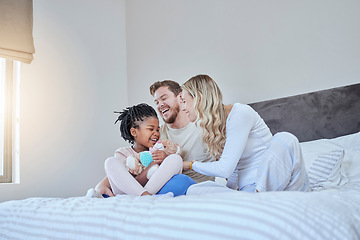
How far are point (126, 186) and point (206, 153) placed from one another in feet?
2.65

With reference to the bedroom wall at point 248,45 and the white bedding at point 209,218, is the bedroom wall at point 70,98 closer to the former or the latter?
the bedroom wall at point 248,45

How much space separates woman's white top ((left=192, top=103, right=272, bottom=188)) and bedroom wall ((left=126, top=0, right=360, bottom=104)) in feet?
3.13

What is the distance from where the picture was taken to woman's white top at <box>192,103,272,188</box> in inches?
61.3

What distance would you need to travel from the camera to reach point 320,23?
2.45 meters

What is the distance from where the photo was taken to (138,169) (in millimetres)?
1824

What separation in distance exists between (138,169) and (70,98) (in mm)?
1755

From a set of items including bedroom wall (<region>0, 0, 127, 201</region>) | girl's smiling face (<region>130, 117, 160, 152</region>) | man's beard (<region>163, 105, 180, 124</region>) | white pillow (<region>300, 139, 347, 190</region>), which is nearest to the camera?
white pillow (<region>300, 139, 347, 190</region>)

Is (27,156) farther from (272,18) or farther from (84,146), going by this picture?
(272,18)

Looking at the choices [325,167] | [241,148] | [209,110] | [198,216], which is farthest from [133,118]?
[198,216]

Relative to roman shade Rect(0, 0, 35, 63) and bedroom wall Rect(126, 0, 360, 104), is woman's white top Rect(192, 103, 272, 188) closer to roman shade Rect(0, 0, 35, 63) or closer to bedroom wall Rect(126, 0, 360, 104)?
bedroom wall Rect(126, 0, 360, 104)

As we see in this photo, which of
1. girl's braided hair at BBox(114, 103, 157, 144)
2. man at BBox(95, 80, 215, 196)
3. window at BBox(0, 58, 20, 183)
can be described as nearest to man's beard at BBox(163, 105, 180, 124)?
man at BBox(95, 80, 215, 196)

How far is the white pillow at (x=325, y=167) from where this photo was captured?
67.5 inches

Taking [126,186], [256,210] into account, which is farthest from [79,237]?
[126,186]

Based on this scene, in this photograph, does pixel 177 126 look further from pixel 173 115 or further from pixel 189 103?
pixel 189 103
